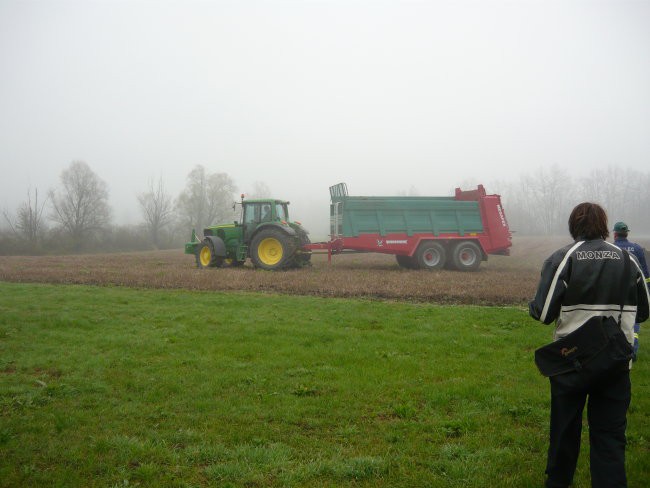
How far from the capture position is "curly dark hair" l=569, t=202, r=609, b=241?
3.49 m

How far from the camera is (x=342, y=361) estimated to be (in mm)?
6762

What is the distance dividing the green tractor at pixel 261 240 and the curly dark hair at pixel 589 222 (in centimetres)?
1450

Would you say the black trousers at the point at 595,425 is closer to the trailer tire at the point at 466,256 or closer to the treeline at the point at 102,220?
the trailer tire at the point at 466,256

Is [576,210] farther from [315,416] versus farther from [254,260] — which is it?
[254,260]

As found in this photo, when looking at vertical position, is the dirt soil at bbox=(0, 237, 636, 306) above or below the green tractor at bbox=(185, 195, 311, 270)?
below

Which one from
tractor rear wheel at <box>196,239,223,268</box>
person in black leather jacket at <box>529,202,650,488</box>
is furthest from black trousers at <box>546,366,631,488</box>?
tractor rear wheel at <box>196,239,223,268</box>

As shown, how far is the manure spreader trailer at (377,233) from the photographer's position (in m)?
18.4

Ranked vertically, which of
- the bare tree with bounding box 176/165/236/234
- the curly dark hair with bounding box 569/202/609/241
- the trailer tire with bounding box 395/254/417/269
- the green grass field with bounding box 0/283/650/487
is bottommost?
the green grass field with bounding box 0/283/650/487

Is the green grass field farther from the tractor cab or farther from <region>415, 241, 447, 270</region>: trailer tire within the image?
<region>415, 241, 447, 270</region>: trailer tire

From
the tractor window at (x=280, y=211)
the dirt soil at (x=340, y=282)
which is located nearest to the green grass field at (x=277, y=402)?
the dirt soil at (x=340, y=282)

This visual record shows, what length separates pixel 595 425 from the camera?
333cm

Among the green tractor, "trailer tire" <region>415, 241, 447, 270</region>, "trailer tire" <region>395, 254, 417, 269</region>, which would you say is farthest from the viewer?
"trailer tire" <region>395, 254, 417, 269</region>

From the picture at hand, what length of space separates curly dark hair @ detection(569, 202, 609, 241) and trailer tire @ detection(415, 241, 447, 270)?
1543cm

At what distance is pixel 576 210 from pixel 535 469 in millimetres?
1940
